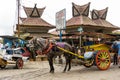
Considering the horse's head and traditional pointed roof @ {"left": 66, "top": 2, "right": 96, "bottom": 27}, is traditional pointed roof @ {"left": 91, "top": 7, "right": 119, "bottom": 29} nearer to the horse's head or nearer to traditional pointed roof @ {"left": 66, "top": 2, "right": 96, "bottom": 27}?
traditional pointed roof @ {"left": 66, "top": 2, "right": 96, "bottom": 27}

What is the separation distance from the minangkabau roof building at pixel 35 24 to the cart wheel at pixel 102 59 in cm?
1914

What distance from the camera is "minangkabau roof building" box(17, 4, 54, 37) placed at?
32534mm

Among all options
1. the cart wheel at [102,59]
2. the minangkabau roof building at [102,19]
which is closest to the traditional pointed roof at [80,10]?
the minangkabau roof building at [102,19]

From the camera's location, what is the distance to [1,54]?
16.0 meters

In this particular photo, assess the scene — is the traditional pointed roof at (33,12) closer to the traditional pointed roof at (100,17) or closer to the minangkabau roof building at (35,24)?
the minangkabau roof building at (35,24)

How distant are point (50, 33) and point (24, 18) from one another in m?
4.24

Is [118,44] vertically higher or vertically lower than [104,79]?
higher

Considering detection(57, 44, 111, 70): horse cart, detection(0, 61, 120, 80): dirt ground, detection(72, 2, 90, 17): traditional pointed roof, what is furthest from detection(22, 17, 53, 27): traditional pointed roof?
detection(57, 44, 111, 70): horse cart

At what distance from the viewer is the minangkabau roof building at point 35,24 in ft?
107

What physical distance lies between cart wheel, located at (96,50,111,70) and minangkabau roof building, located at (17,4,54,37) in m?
19.1

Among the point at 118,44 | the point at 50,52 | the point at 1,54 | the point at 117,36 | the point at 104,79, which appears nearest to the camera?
the point at 104,79

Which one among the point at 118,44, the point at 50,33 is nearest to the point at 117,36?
the point at 118,44

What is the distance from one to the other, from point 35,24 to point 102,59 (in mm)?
20033

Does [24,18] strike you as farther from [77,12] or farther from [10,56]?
[10,56]
